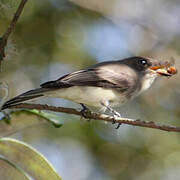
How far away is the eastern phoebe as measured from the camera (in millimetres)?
3418

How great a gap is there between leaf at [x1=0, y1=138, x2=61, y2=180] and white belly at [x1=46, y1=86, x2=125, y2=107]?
48.2 inches

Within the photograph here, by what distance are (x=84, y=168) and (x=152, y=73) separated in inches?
72.6

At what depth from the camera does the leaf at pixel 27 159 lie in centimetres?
222

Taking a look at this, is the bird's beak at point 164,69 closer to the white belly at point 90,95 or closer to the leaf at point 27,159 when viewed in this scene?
the white belly at point 90,95

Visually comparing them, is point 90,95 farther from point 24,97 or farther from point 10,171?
point 10,171

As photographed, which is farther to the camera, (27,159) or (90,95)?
(90,95)

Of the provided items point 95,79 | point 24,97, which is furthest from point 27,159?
point 95,79

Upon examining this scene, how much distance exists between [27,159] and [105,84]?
1781 millimetres

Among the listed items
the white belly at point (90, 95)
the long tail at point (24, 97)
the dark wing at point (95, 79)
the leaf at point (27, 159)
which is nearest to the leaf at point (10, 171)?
the leaf at point (27, 159)

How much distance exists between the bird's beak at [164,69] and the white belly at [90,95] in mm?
613

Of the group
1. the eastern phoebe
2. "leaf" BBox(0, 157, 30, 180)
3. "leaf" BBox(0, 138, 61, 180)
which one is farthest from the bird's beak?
"leaf" BBox(0, 157, 30, 180)

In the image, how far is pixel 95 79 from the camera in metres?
3.85

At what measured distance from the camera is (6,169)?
217 cm

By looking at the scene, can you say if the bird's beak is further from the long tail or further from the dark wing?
the long tail
